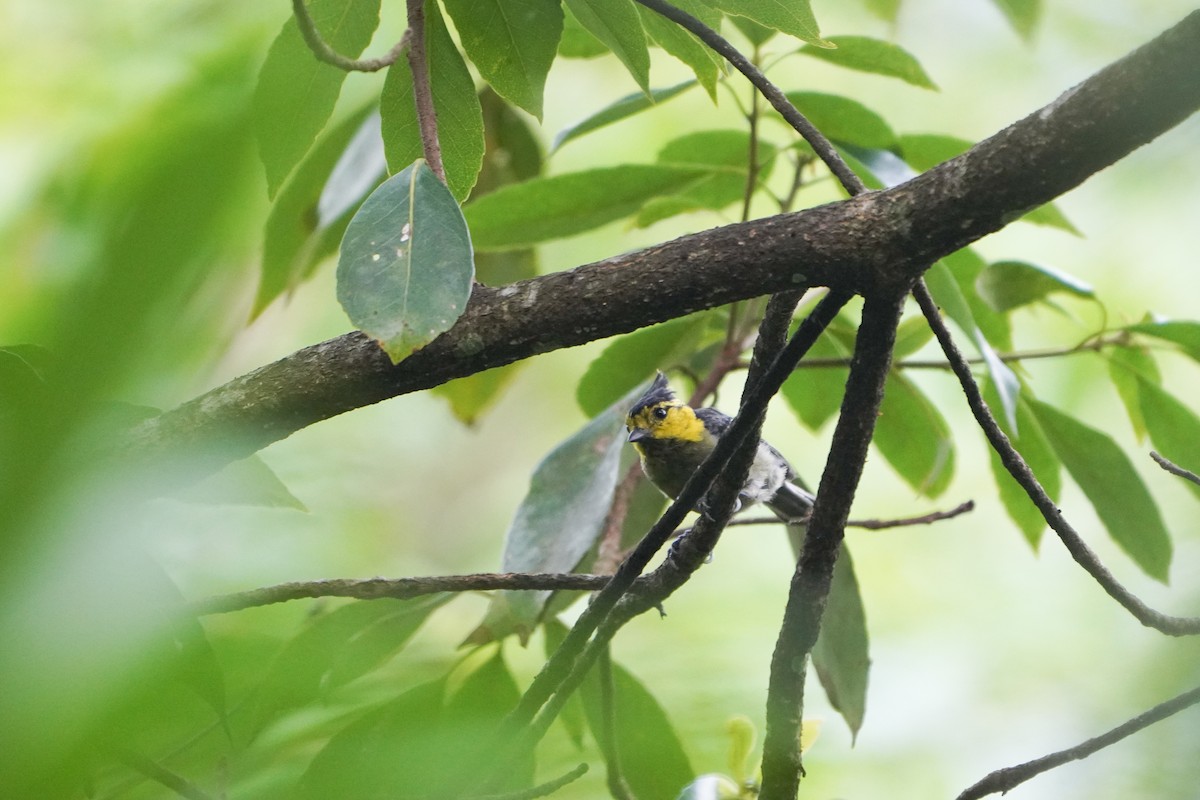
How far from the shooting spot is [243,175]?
254 millimetres

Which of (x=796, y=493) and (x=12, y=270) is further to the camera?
(x=796, y=493)

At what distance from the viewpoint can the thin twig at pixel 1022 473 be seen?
1086 millimetres

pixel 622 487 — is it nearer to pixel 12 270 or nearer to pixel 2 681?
pixel 12 270

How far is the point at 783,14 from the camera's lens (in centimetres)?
119

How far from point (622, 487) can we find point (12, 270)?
153 centimetres

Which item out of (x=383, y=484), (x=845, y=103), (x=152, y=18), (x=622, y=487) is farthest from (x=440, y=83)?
(x=622, y=487)

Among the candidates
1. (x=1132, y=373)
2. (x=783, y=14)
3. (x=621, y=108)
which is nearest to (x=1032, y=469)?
(x=1132, y=373)

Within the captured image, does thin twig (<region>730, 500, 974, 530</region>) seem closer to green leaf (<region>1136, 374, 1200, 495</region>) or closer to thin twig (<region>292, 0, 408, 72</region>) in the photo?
green leaf (<region>1136, 374, 1200, 495</region>)

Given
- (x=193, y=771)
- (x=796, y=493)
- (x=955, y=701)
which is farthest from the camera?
(x=796, y=493)

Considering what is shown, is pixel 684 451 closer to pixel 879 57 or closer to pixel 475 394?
pixel 475 394

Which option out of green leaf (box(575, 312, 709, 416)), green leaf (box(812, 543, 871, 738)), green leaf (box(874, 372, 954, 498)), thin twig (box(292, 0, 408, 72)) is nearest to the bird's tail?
green leaf (box(874, 372, 954, 498))

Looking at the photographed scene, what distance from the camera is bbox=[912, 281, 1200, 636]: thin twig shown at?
109 cm

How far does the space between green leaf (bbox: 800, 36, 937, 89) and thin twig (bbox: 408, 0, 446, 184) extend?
32.1 inches

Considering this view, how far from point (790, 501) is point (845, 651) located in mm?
1294
